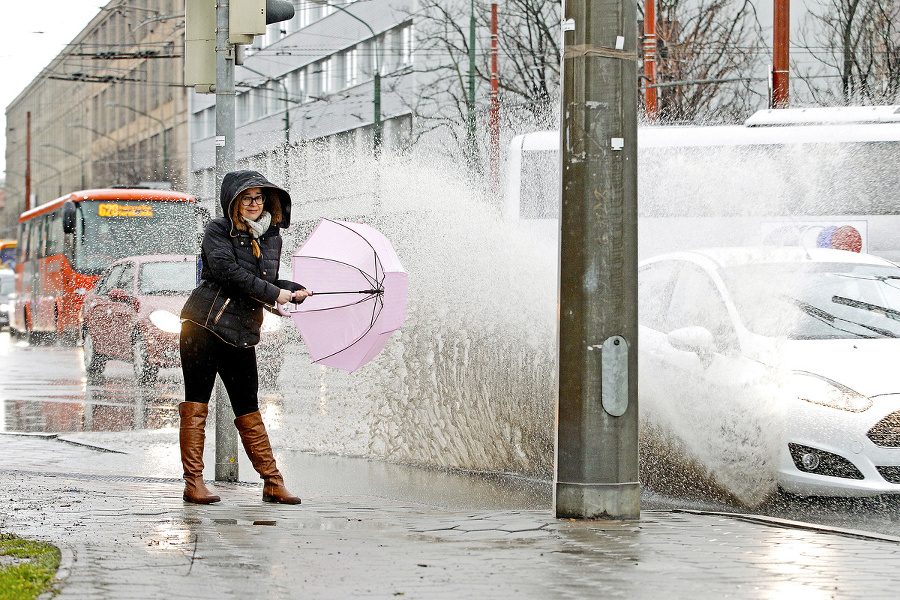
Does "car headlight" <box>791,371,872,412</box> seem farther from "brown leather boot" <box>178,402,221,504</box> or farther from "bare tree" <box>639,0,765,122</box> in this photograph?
"bare tree" <box>639,0,765,122</box>

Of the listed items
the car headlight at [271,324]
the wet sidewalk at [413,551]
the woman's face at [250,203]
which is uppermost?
the woman's face at [250,203]

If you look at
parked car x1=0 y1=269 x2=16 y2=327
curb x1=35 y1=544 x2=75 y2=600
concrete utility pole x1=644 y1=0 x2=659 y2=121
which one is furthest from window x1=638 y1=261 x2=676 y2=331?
parked car x1=0 y1=269 x2=16 y2=327

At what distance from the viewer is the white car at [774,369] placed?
22.5ft

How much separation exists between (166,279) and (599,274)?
12.3 m

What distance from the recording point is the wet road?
23.2 feet

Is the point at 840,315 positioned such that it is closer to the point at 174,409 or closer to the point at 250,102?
the point at 174,409

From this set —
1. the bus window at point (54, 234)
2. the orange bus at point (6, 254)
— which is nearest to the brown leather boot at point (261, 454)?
the bus window at point (54, 234)

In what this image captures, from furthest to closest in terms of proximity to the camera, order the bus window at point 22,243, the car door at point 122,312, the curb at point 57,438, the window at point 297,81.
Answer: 1. the window at point 297,81
2. the bus window at point 22,243
3. the car door at point 122,312
4. the curb at point 57,438

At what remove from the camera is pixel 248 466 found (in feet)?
29.5

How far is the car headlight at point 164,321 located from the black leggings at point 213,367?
9881mm

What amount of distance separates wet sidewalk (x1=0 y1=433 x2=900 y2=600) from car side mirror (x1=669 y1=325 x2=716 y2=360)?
1430mm

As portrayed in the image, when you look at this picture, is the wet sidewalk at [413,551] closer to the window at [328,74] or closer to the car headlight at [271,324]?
the car headlight at [271,324]

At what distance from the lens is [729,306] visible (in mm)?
7844

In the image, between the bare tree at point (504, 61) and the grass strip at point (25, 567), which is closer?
the grass strip at point (25, 567)
